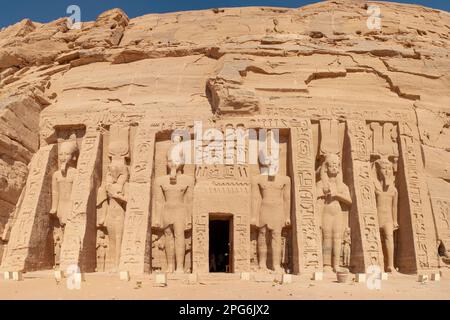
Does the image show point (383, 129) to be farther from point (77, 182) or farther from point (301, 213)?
point (77, 182)

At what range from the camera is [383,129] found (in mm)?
13500

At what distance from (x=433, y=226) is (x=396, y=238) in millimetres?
859

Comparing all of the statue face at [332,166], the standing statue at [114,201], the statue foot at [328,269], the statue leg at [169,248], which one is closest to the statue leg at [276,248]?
the statue foot at [328,269]

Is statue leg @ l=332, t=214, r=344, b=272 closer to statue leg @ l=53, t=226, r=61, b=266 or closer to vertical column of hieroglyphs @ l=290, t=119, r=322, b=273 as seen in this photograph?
vertical column of hieroglyphs @ l=290, t=119, r=322, b=273

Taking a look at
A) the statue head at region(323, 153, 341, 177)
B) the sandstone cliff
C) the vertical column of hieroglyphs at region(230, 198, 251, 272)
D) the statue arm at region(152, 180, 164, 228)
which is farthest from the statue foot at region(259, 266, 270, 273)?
the sandstone cliff

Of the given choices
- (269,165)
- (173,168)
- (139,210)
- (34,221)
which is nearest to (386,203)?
(269,165)

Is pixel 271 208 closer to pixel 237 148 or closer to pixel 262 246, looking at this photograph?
pixel 262 246

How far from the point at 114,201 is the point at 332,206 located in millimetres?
4866

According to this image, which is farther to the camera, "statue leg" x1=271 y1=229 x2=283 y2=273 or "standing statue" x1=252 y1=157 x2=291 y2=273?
"standing statue" x1=252 y1=157 x2=291 y2=273

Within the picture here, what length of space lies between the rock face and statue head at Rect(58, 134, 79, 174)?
0.05m

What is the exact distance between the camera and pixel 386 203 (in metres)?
12.8

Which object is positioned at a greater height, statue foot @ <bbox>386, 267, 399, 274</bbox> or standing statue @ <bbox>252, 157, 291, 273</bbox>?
standing statue @ <bbox>252, 157, 291, 273</bbox>

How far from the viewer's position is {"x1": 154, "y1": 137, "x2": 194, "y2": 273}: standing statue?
12243 millimetres

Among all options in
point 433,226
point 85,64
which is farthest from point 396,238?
point 85,64
